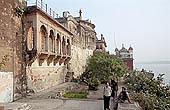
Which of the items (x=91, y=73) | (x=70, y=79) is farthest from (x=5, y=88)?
(x=70, y=79)

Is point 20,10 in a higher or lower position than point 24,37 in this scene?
higher

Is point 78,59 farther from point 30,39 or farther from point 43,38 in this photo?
point 30,39

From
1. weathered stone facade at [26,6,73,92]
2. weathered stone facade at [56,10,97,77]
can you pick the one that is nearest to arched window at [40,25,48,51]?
weathered stone facade at [26,6,73,92]

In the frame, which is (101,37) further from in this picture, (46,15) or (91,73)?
(46,15)

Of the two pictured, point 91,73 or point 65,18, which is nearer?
point 91,73

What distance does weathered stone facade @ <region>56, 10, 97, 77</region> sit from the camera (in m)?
26.4

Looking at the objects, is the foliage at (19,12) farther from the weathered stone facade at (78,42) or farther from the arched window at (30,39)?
the weathered stone facade at (78,42)

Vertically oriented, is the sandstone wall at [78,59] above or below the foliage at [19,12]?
below

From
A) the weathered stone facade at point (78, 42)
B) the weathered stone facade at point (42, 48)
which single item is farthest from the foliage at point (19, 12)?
the weathered stone facade at point (78, 42)

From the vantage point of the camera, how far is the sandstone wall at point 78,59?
2769 cm

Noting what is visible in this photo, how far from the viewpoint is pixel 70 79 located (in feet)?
81.5

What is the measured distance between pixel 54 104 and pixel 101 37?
4828 cm

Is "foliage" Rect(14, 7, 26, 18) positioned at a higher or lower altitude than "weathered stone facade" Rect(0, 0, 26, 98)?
higher

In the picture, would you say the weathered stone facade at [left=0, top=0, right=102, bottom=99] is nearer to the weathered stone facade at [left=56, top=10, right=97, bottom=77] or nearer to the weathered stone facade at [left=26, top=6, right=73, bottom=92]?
the weathered stone facade at [left=26, top=6, right=73, bottom=92]
